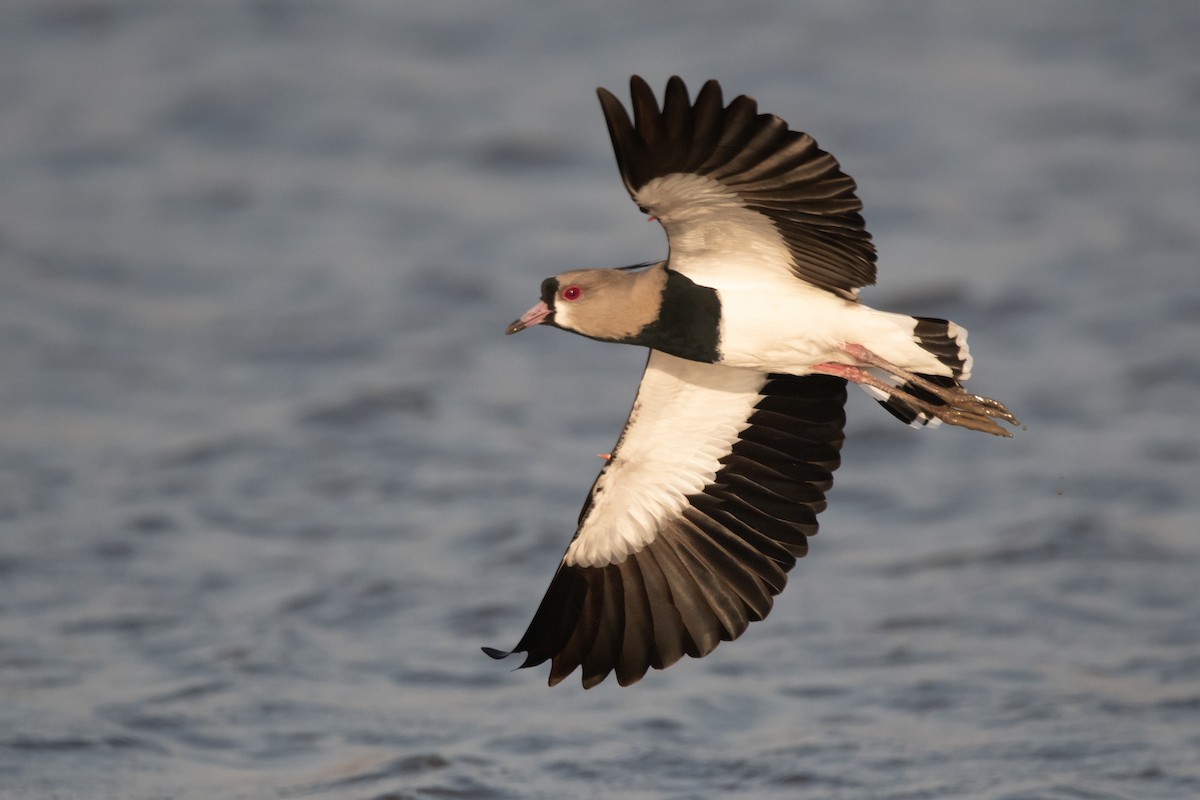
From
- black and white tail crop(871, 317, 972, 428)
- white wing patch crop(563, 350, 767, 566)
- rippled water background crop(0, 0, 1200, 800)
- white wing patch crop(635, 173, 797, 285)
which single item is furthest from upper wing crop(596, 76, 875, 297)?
rippled water background crop(0, 0, 1200, 800)

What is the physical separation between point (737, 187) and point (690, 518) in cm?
145

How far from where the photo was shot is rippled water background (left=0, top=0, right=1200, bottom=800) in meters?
8.22

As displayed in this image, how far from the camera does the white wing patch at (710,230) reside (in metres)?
5.66

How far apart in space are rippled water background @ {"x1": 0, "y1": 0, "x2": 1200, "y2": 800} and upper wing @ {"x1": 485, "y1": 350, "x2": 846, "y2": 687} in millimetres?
1568

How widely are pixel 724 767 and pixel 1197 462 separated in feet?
11.4

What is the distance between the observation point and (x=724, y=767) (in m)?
7.98

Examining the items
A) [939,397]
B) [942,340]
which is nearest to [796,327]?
[942,340]

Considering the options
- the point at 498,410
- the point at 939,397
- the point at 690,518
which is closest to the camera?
the point at 939,397

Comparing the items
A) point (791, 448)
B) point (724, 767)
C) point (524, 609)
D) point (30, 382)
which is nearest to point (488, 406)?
point (524, 609)

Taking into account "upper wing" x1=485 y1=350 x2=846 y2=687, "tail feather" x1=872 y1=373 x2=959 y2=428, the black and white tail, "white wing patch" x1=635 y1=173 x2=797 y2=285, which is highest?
"white wing patch" x1=635 y1=173 x2=797 y2=285

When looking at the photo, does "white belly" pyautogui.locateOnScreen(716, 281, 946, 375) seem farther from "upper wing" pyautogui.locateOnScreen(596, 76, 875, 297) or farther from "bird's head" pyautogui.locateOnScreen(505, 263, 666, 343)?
"bird's head" pyautogui.locateOnScreen(505, 263, 666, 343)

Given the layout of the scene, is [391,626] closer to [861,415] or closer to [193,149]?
[861,415]

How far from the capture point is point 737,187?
222 inches

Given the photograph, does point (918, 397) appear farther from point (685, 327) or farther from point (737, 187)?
point (737, 187)
